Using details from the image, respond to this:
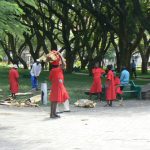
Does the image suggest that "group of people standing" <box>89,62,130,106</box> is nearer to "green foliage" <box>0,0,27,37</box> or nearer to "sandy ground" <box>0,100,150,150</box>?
"sandy ground" <box>0,100,150,150</box>

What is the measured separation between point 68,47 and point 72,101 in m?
24.5

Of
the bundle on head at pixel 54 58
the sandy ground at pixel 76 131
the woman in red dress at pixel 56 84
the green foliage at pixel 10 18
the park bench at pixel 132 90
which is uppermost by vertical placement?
the green foliage at pixel 10 18

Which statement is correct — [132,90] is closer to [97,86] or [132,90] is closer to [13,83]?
[97,86]

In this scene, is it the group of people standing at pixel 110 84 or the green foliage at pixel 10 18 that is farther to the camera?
the group of people standing at pixel 110 84

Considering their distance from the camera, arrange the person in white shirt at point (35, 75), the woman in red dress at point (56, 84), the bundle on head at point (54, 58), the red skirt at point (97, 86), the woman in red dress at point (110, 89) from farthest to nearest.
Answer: the person in white shirt at point (35, 75)
the red skirt at point (97, 86)
the woman in red dress at point (110, 89)
the woman in red dress at point (56, 84)
the bundle on head at point (54, 58)

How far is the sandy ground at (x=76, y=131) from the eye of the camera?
31.6ft

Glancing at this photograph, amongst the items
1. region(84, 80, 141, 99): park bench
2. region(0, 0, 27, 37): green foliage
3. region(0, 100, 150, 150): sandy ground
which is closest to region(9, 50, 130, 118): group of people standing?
region(84, 80, 141, 99): park bench

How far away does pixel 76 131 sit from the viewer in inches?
456

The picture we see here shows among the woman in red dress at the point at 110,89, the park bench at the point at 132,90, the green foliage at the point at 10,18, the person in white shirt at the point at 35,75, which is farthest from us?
the person in white shirt at the point at 35,75

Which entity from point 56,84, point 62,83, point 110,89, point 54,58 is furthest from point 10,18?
point 110,89

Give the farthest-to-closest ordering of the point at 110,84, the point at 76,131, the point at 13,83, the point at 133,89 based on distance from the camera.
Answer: the point at 133,89 < the point at 13,83 < the point at 110,84 < the point at 76,131

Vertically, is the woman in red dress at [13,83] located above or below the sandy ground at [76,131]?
above

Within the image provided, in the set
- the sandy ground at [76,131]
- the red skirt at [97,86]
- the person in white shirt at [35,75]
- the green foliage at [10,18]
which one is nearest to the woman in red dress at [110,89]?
the red skirt at [97,86]

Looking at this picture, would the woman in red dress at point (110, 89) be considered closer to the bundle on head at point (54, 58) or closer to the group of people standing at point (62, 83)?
the group of people standing at point (62, 83)
